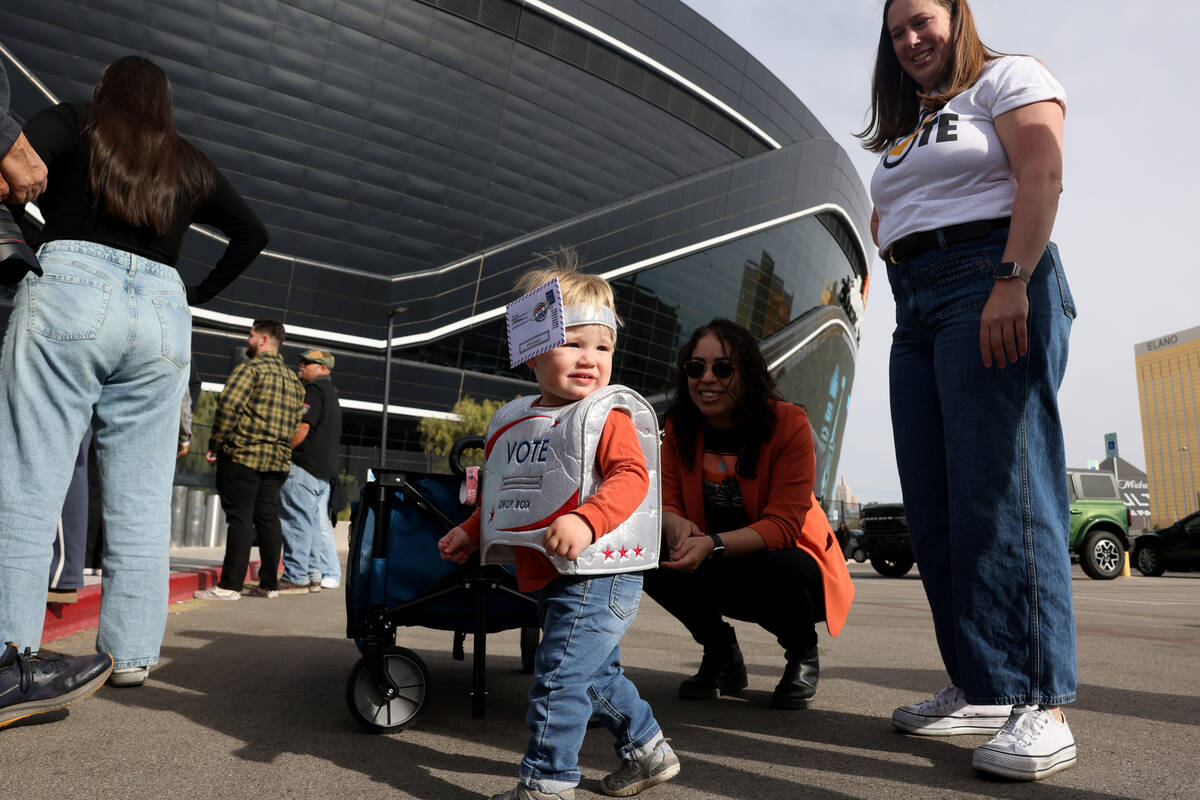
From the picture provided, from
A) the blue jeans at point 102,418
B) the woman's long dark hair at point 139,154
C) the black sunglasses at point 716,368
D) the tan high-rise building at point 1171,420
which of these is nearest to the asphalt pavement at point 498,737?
the blue jeans at point 102,418

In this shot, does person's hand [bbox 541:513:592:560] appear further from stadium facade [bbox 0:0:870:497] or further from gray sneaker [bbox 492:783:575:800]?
stadium facade [bbox 0:0:870:497]

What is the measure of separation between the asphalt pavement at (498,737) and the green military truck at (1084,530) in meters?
10.1

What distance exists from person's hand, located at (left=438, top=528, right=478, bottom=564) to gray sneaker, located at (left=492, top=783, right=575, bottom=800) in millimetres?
644

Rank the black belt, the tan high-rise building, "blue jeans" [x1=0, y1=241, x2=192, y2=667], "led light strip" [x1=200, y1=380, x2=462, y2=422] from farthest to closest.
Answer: the tan high-rise building, "led light strip" [x1=200, y1=380, x2=462, y2=422], "blue jeans" [x1=0, y1=241, x2=192, y2=667], the black belt

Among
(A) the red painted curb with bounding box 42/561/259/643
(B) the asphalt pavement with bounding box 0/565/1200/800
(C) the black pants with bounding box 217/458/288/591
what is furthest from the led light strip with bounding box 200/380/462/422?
(B) the asphalt pavement with bounding box 0/565/1200/800

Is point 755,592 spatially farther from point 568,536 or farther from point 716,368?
point 568,536

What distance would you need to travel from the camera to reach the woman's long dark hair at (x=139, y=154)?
2715mm

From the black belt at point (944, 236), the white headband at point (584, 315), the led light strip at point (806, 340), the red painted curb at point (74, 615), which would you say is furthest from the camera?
the led light strip at point (806, 340)

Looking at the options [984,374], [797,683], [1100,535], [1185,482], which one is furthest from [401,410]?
[1185,482]

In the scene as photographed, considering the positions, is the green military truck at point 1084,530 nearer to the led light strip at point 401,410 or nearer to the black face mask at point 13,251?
the black face mask at point 13,251

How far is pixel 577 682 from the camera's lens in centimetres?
169

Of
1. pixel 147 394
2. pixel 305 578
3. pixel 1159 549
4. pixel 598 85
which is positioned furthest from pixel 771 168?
pixel 147 394

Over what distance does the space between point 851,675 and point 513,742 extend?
1785 mm

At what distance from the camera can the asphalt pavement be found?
1.85 metres
